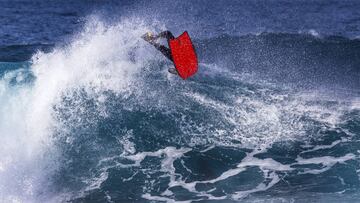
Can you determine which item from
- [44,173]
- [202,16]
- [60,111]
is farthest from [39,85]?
[202,16]

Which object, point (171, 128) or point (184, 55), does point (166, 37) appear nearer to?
point (184, 55)

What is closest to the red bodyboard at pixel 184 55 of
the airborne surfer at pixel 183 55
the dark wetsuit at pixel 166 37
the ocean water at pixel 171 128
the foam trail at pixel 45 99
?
the airborne surfer at pixel 183 55

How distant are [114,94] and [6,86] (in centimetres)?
610

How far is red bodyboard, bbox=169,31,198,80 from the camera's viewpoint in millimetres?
13555

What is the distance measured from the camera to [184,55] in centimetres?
1374

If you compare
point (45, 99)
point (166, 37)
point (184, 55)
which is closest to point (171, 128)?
point (184, 55)

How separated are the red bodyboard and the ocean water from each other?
131 inches

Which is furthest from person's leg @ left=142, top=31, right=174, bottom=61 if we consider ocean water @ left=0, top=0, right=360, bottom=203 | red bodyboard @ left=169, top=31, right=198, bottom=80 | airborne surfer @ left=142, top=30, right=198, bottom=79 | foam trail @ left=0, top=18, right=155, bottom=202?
foam trail @ left=0, top=18, right=155, bottom=202

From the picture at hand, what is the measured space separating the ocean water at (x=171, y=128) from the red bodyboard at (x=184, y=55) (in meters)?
3.34

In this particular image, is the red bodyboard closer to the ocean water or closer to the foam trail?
the ocean water

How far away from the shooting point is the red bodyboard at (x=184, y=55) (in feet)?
44.5

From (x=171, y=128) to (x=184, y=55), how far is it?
3955 millimetres

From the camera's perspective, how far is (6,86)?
19.0 m

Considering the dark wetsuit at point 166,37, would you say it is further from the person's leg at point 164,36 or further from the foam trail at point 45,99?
the foam trail at point 45,99
